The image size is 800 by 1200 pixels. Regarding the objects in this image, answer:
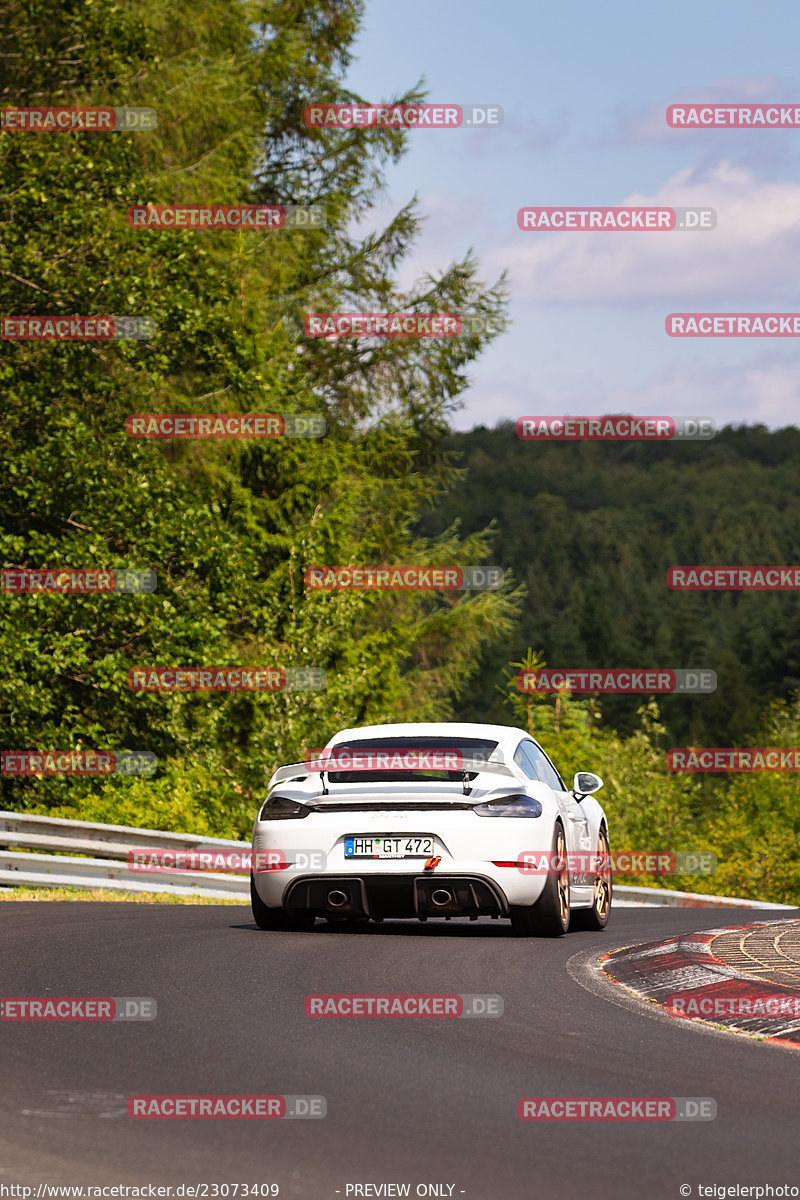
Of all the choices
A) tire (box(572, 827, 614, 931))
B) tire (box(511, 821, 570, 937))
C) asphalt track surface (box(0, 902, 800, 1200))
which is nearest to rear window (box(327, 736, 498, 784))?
tire (box(511, 821, 570, 937))

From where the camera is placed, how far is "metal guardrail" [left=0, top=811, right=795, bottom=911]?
1525 cm

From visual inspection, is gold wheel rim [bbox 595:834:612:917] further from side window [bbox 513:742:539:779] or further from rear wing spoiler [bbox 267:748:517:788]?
rear wing spoiler [bbox 267:748:517:788]

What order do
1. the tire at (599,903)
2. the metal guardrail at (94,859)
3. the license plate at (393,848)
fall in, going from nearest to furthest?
the license plate at (393,848) → the tire at (599,903) → the metal guardrail at (94,859)

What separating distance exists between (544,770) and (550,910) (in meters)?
1.55

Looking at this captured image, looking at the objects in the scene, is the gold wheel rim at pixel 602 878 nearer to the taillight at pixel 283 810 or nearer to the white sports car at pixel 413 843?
the white sports car at pixel 413 843

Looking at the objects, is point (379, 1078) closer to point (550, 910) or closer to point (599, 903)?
point (550, 910)

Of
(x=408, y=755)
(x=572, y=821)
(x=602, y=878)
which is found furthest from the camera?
(x=602, y=878)

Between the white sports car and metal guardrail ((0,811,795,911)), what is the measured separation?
17.9 feet

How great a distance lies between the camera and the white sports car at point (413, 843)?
9.71m

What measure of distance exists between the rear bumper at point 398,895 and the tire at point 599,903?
1.92m

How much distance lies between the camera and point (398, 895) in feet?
31.9

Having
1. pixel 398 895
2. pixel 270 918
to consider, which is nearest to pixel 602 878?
pixel 398 895

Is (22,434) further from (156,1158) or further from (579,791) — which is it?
(156,1158)

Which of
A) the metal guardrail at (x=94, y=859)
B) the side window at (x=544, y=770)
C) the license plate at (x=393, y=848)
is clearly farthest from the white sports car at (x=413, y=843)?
the metal guardrail at (x=94, y=859)
